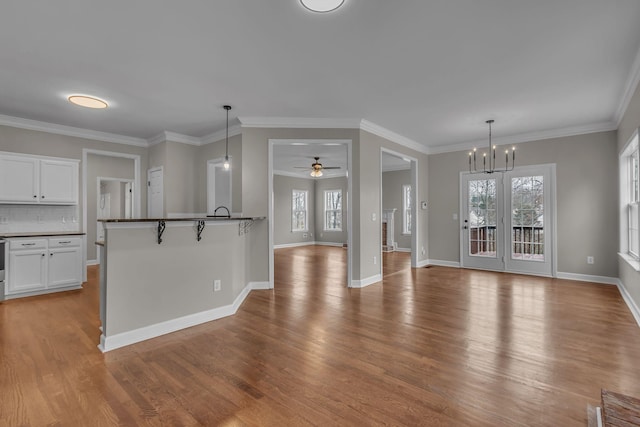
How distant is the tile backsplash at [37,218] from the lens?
16.6ft

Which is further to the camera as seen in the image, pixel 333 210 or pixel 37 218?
pixel 333 210

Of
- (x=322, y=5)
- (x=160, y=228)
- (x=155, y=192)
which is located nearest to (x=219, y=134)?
(x=155, y=192)

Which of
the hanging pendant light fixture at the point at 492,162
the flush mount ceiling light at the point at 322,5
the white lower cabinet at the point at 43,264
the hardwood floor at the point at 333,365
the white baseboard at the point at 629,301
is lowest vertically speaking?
the hardwood floor at the point at 333,365

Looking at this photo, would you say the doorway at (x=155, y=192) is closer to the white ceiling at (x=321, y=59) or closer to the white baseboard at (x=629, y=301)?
the white ceiling at (x=321, y=59)

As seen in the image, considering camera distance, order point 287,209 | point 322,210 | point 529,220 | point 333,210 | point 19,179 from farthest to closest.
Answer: point 322,210
point 333,210
point 287,209
point 529,220
point 19,179

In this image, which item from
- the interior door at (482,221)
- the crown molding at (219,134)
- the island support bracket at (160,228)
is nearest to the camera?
the island support bracket at (160,228)

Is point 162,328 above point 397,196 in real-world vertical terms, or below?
below

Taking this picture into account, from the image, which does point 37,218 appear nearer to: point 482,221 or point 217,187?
point 217,187

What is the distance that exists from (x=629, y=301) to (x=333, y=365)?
4.23 meters

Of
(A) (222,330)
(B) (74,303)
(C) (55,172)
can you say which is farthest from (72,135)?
(A) (222,330)

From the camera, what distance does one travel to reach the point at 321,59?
3111 mm

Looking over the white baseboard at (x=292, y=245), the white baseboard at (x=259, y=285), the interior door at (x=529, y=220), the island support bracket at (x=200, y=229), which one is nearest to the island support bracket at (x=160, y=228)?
the island support bracket at (x=200, y=229)

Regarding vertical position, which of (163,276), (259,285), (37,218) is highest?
(37,218)

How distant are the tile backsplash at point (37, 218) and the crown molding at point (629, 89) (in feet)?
26.4
